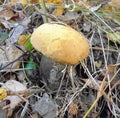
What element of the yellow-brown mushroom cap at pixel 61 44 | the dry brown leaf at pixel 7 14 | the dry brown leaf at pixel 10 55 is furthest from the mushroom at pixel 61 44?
the dry brown leaf at pixel 7 14

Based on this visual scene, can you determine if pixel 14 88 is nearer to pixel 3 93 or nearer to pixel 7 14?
pixel 3 93

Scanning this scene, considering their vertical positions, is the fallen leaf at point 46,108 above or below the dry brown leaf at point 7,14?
below

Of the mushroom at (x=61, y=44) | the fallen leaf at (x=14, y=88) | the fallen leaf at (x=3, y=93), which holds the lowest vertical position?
the fallen leaf at (x=14, y=88)

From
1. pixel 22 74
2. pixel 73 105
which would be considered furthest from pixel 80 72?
pixel 22 74

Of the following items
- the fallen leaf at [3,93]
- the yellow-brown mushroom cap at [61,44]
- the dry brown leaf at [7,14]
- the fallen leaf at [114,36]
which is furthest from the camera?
the dry brown leaf at [7,14]

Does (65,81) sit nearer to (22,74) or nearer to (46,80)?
(46,80)

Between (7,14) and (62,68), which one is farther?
(7,14)

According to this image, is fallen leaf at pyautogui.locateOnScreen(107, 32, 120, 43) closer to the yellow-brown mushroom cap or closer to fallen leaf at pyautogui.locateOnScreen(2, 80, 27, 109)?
the yellow-brown mushroom cap

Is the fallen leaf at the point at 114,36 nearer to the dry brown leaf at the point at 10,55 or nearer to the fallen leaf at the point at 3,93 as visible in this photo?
the dry brown leaf at the point at 10,55

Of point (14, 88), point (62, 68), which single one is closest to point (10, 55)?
point (14, 88)
